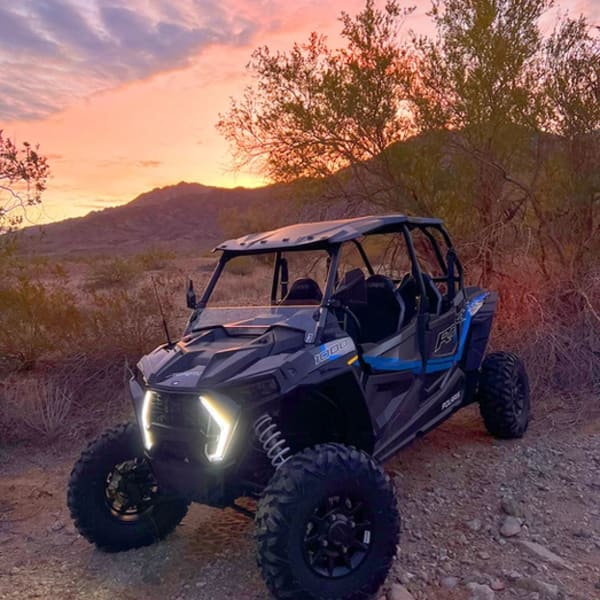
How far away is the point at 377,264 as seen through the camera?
8688mm

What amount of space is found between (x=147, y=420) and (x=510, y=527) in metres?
2.35

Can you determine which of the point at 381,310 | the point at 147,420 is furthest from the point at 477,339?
the point at 147,420

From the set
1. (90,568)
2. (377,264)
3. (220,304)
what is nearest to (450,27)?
(377,264)

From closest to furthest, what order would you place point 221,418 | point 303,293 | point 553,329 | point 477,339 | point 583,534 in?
1. point 221,418
2. point 583,534
3. point 303,293
4. point 477,339
5. point 553,329

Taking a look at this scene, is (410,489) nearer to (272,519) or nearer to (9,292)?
(272,519)

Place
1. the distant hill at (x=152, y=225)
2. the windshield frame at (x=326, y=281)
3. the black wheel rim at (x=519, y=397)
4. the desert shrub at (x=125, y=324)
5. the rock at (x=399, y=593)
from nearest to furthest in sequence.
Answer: the rock at (x=399, y=593) → the windshield frame at (x=326, y=281) → the black wheel rim at (x=519, y=397) → the desert shrub at (x=125, y=324) → the distant hill at (x=152, y=225)

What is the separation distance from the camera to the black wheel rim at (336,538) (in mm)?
3193

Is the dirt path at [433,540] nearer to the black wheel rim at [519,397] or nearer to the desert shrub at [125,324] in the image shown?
the black wheel rim at [519,397]

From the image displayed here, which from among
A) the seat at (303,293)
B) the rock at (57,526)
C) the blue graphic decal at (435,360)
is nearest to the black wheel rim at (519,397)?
the blue graphic decal at (435,360)

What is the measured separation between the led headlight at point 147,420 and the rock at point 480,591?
1.90 m

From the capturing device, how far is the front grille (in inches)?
129

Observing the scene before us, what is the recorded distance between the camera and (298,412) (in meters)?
3.96

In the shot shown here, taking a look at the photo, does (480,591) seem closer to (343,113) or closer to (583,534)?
(583,534)

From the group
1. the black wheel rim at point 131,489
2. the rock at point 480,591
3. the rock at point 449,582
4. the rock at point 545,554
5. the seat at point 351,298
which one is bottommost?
the rock at point 545,554
